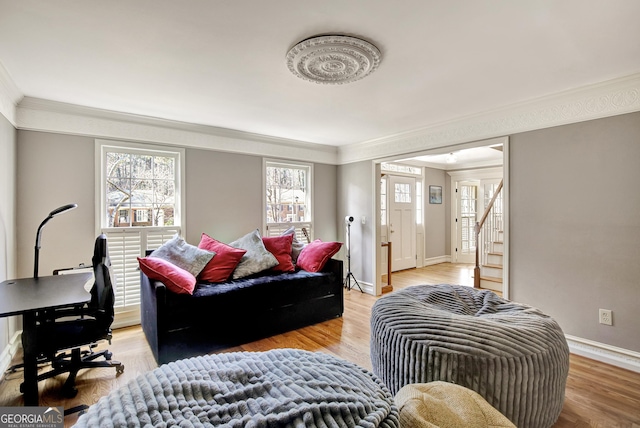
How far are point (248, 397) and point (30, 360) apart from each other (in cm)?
201

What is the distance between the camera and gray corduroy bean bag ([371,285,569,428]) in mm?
1622

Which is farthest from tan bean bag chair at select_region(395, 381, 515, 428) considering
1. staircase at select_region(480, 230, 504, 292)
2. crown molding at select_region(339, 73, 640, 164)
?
staircase at select_region(480, 230, 504, 292)

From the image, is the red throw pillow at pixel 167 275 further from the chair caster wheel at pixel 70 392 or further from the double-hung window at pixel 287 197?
the double-hung window at pixel 287 197

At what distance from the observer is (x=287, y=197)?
16.0 ft

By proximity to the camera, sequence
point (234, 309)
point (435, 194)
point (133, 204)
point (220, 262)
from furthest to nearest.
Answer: point (435, 194) < point (133, 204) < point (220, 262) < point (234, 309)

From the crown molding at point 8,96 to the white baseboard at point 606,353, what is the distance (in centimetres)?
528

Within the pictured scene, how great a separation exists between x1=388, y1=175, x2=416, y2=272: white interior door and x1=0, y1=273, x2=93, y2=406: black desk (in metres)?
5.18

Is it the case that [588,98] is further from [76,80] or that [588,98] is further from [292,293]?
[76,80]

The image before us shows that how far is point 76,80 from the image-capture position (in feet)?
8.28

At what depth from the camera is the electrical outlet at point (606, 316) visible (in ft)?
8.63

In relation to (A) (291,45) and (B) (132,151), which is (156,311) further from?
(A) (291,45)

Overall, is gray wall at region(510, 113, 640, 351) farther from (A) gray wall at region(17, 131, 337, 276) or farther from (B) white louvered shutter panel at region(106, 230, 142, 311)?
(B) white louvered shutter panel at region(106, 230, 142, 311)

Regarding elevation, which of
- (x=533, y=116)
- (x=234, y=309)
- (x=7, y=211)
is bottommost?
(x=234, y=309)

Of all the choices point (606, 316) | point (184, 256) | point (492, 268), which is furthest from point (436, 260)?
point (184, 256)
